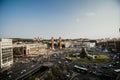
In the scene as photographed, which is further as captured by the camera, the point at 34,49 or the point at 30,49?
the point at 34,49

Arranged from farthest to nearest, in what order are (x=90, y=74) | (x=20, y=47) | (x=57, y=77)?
(x=20, y=47), (x=90, y=74), (x=57, y=77)

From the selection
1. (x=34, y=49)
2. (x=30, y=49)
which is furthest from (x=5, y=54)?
(x=34, y=49)

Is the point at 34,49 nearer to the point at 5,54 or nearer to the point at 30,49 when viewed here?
the point at 30,49

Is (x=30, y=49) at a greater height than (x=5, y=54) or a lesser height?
lesser

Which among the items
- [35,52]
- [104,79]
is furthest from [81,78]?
[35,52]

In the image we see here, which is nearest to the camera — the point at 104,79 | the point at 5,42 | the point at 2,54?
the point at 104,79

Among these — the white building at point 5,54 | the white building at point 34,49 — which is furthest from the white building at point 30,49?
the white building at point 5,54

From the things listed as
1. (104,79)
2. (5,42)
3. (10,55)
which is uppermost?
(5,42)

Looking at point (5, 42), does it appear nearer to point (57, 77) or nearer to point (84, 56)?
point (57, 77)

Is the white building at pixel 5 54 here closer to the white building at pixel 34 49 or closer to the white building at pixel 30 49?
the white building at pixel 30 49
